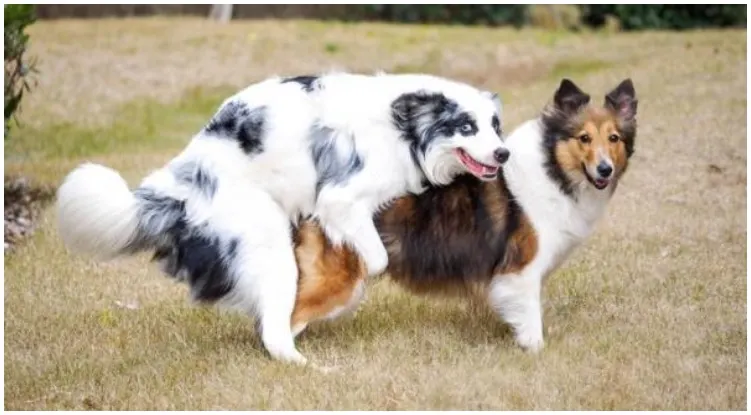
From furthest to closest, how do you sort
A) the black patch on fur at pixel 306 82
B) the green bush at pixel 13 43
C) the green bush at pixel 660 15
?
the green bush at pixel 660 15 → the green bush at pixel 13 43 → the black patch on fur at pixel 306 82

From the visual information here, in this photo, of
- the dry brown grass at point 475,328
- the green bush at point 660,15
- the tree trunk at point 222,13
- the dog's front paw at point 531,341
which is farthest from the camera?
the green bush at point 660,15

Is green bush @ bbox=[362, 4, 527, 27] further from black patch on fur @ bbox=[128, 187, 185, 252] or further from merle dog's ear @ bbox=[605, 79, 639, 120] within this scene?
black patch on fur @ bbox=[128, 187, 185, 252]

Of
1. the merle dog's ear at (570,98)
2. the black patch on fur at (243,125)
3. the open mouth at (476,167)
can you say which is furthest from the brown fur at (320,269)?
the merle dog's ear at (570,98)

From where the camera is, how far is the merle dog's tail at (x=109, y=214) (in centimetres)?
544

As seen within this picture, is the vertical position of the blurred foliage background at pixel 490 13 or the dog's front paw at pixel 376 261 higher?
the dog's front paw at pixel 376 261

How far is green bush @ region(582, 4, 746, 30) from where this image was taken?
19391 millimetres

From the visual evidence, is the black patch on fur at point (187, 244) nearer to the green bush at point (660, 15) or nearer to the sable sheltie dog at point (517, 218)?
the sable sheltie dog at point (517, 218)

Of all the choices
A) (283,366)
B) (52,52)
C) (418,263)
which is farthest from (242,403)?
(52,52)

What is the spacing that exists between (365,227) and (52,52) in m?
10.9

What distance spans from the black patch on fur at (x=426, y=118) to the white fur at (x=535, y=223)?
1.37 feet

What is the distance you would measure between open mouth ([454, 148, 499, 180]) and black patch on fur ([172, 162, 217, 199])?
3.75 ft

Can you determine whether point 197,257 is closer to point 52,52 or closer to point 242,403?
point 242,403

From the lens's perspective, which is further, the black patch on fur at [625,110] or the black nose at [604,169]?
the black patch on fur at [625,110]

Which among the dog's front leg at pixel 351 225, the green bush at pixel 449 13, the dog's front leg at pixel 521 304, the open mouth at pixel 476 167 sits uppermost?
the open mouth at pixel 476 167
